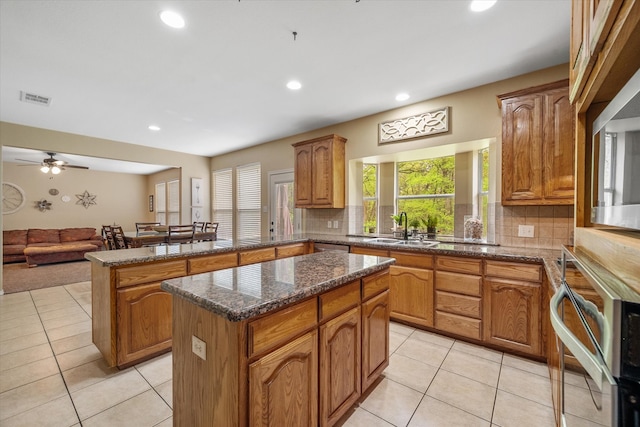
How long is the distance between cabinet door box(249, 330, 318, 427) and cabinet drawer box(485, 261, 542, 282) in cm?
189

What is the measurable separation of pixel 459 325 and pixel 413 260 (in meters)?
0.73

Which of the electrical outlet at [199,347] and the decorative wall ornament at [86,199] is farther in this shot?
the decorative wall ornament at [86,199]

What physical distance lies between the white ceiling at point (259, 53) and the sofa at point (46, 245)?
3689 millimetres

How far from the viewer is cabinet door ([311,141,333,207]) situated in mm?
3938

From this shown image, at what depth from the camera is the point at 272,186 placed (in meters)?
5.24

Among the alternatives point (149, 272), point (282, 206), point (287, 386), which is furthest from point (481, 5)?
point (282, 206)

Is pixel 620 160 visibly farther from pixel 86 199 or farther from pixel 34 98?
pixel 86 199

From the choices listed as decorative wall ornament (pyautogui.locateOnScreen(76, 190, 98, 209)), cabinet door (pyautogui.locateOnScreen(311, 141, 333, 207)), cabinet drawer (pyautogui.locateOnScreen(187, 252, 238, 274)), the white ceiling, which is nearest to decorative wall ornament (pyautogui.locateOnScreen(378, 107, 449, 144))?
the white ceiling

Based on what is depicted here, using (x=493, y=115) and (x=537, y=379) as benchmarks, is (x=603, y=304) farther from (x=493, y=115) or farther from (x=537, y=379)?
(x=493, y=115)

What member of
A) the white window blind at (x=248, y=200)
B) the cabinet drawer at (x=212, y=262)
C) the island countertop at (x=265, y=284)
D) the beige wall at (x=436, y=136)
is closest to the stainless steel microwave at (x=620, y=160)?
the island countertop at (x=265, y=284)

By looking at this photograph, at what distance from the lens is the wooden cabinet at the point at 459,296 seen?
246cm

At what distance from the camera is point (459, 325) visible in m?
2.55

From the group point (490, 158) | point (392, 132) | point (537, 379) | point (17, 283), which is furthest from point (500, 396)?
point (17, 283)

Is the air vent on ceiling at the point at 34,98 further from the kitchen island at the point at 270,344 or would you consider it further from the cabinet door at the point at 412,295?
the cabinet door at the point at 412,295
